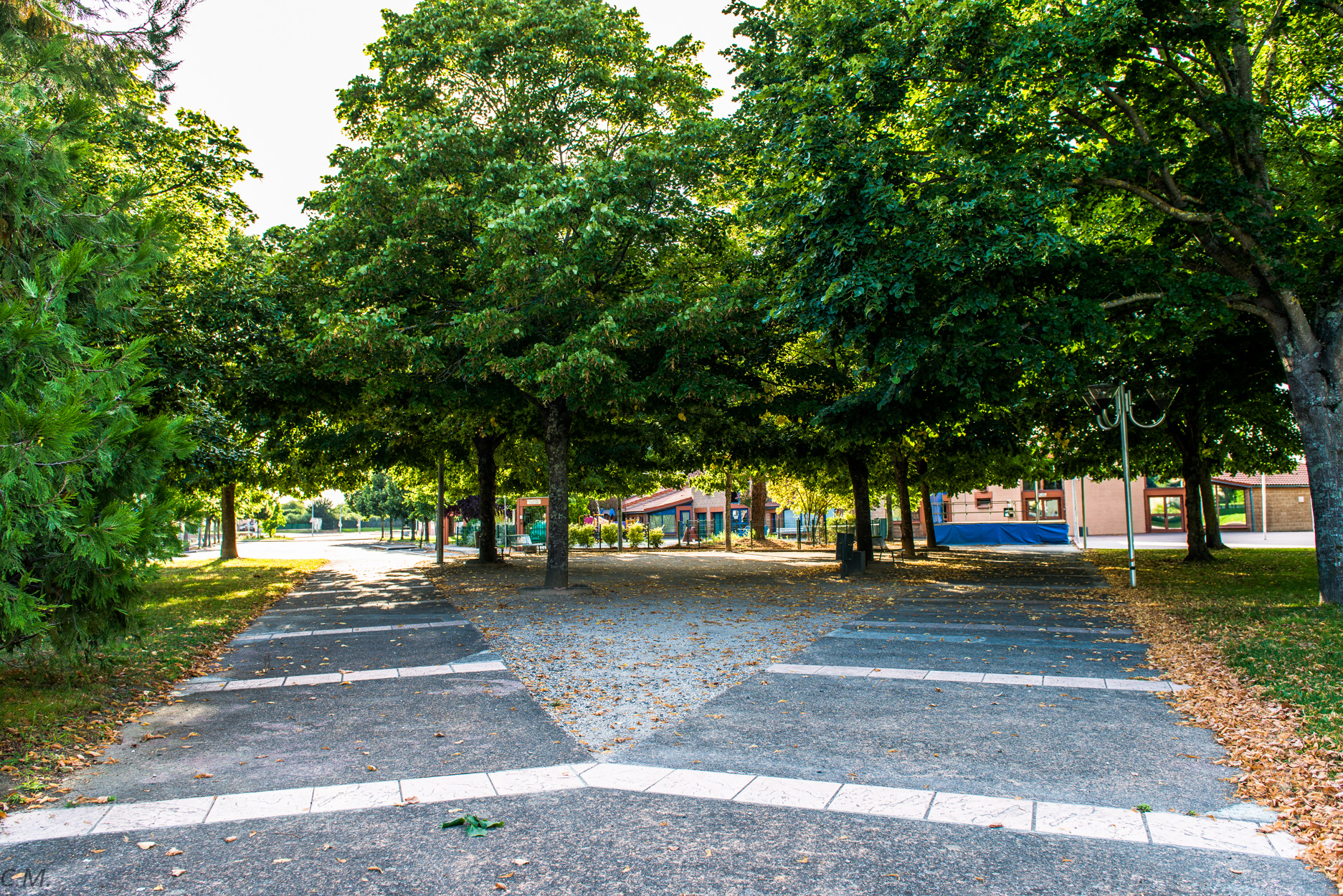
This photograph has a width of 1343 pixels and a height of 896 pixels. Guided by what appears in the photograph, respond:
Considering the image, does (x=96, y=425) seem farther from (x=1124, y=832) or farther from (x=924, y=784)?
(x=1124, y=832)

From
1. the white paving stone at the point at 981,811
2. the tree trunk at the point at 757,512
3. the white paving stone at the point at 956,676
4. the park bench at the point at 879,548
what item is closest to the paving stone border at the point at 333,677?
the white paving stone at the point at 956,676

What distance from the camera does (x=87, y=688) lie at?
23.4 feet

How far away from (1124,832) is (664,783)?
8.02 feet

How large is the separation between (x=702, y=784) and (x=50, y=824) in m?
3.54

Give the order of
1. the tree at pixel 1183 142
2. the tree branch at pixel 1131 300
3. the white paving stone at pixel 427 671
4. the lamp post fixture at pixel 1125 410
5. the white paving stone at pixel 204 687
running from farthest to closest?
the lamp post fixture at pixel 1125 410 → the tree branch at pixel 1131 300 → the tree at pixel 1183 142 → the white paving stone at pixel 427 671 → the white paving stone at pixel 204 687

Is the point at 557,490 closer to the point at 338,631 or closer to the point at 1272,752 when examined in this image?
the point at 338,631

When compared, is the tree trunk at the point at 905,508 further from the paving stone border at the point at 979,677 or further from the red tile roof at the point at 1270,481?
the red tile roof at the point at 1270,481

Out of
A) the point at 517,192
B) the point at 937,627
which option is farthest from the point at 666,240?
the point at 937,627

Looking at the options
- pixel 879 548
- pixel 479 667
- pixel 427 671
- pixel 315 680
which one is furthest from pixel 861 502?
pixel 315 680

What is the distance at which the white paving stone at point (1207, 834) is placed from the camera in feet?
12.5

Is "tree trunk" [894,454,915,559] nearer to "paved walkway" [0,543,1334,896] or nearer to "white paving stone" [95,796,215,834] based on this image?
"paved walkway" [0,543,1334,896]

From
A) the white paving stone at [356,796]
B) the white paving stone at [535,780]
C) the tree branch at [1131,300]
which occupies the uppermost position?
the tree branch at [1131,300]

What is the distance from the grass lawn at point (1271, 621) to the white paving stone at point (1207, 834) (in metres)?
1.77

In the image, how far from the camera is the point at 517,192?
42.5 feet
